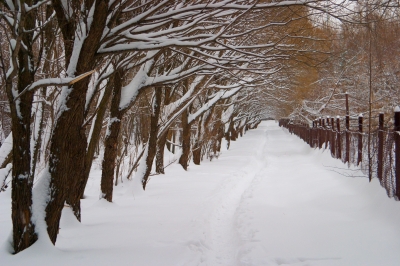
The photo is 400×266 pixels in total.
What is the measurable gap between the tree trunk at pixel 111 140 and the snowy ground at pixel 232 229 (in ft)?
1.15

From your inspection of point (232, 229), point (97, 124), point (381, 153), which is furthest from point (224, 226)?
point (381, 153)

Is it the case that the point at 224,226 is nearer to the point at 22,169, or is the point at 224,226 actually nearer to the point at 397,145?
the point at 397,145

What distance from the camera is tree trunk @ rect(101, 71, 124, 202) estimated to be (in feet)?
25.3

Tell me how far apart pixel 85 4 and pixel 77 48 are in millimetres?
646

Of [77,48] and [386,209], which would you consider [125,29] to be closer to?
[77,48]

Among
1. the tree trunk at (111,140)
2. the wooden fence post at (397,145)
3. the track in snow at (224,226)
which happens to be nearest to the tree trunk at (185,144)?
the track in snow at (224,226)

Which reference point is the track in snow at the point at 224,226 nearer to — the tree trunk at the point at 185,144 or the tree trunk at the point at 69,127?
the tree trunk at the point at 69,127

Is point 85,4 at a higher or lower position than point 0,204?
higher

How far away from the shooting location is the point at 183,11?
4.16 m

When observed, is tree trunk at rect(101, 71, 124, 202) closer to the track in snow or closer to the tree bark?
the tree bark

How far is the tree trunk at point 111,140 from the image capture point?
7.70 metres

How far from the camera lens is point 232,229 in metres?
6.78

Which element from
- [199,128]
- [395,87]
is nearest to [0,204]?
[199,128]

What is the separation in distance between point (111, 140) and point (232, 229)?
3.08m
